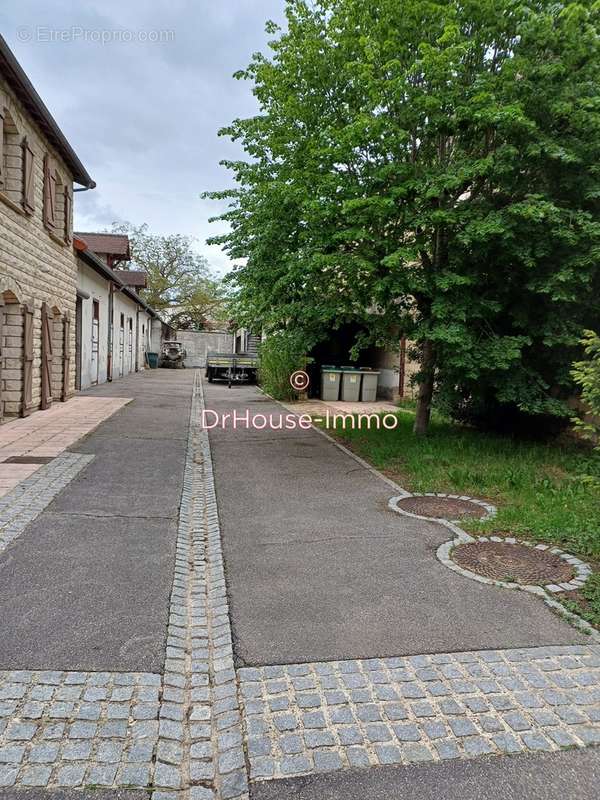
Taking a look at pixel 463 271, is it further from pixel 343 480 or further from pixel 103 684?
pixel 103 684

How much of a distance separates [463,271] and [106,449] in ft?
18.9

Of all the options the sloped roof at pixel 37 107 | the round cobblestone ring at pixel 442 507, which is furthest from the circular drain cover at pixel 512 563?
the sloped roof at pixel 37 107

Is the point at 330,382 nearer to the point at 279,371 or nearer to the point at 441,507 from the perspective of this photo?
the point at 279,371

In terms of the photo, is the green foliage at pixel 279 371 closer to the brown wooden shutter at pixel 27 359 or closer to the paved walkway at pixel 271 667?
the brown wooden shutter at pixel 27 359

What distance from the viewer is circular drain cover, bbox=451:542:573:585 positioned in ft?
13.5

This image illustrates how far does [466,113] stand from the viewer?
688cm

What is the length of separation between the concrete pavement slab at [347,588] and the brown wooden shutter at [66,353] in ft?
28.3

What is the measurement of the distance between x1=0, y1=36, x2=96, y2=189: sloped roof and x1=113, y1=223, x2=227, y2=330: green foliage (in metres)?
29.9

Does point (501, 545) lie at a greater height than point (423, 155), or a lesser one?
lesser

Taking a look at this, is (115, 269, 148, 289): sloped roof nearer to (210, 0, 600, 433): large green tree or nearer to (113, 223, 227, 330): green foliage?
(113, 223, 227, 330): green foliage

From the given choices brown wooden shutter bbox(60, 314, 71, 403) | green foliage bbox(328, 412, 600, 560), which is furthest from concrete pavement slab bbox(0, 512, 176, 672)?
brown wooden shutter bbox(60, 314, 71, 403)

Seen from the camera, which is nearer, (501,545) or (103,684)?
(103,684)

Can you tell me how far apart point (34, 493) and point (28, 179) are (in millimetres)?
7231

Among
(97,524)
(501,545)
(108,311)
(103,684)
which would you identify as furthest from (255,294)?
(108,311)
